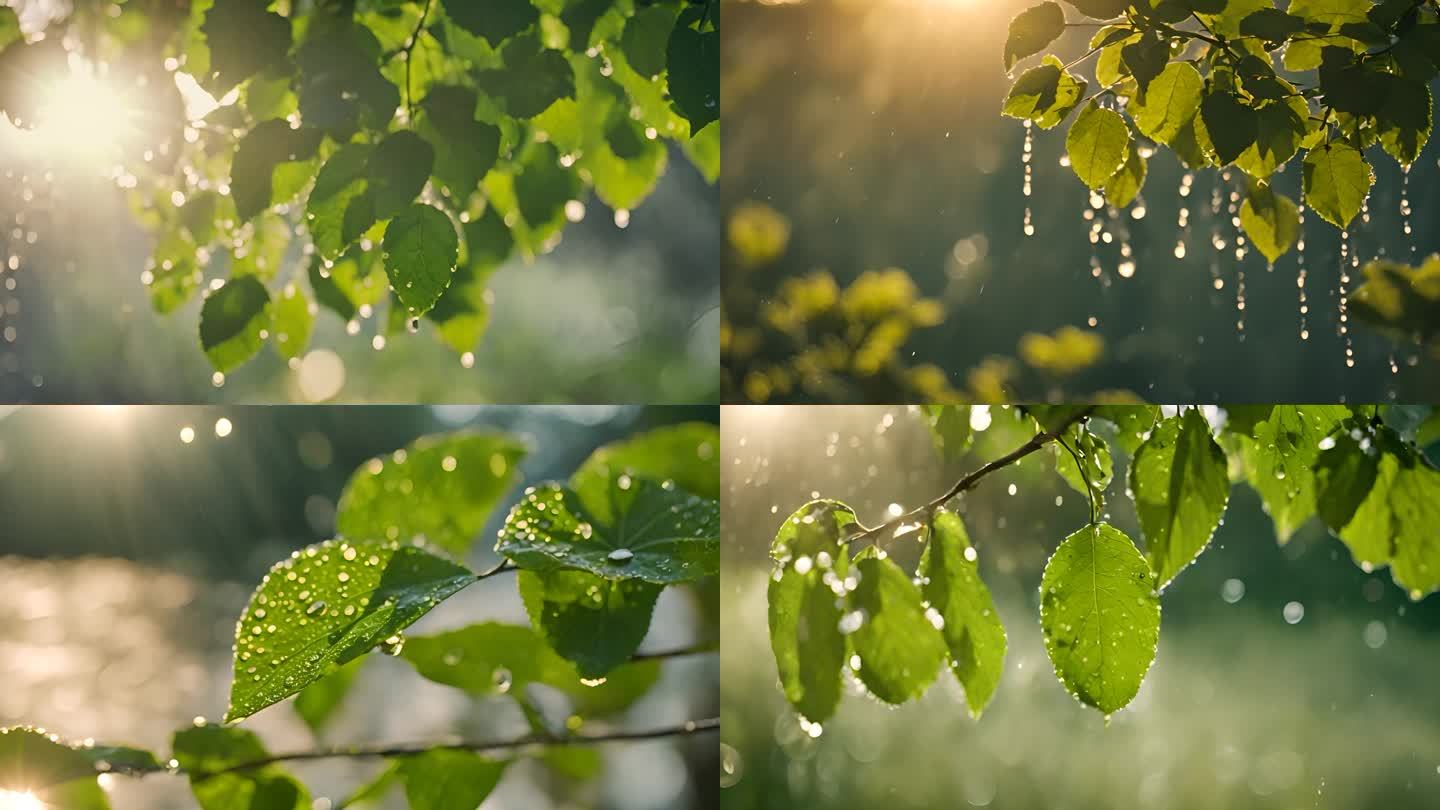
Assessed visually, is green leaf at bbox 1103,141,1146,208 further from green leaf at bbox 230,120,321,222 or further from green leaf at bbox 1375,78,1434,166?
green leaf at bbox 230,120,321,222

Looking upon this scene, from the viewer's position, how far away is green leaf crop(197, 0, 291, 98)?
0.66 meters

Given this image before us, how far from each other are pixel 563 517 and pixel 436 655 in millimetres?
188

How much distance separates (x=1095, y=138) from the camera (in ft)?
2.05

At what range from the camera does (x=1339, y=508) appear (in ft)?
2.05

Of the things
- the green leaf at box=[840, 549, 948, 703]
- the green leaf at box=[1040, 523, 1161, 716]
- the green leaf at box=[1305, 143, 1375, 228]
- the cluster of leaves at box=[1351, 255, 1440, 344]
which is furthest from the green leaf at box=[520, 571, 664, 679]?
the cluster of leaves at box=[1351, 255, 1440, 344]

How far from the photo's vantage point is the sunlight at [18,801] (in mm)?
672

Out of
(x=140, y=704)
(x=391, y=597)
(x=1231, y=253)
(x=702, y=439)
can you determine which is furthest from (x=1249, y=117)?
(x=140, y=704)

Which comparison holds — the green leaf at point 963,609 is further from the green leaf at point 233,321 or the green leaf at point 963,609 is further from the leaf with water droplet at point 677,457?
the green leaf at point 233,321

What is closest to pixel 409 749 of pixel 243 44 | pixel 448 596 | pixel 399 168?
pixel 448 596

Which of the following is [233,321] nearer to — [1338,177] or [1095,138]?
[1095,138]

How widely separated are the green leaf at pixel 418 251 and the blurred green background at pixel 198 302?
210mm

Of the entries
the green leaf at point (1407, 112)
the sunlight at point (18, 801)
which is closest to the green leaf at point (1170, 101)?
the green leaf at point (1407, 112)

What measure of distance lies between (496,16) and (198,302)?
352mm

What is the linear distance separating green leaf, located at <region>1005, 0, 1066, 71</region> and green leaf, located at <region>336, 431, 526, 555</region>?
0.43m
